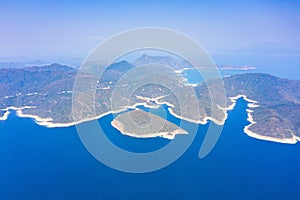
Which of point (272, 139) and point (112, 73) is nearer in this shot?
point (272, 139)

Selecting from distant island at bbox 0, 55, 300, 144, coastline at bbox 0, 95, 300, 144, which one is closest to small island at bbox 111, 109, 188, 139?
coastline at bbox 0, 95, 300, 144

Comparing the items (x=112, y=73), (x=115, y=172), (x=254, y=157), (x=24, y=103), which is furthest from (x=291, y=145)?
(x=112, y=73)

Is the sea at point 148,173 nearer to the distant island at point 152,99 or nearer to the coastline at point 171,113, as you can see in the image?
the coastline at point 171,113

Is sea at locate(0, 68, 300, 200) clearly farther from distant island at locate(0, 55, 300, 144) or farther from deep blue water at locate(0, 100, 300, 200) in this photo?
distant island at locate(0, 55, 300, 144)

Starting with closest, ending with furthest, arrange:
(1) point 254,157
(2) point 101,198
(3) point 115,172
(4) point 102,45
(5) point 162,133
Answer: (4) point 102,45, (2) point 101,198, (3) point 115,172, (1) point 254,157, (5) point 162,133

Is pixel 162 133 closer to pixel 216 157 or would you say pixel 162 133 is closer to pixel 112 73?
pixel 216 157

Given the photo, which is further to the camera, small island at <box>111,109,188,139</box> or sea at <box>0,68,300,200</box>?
small island at <box>111,109,188,139</box>
